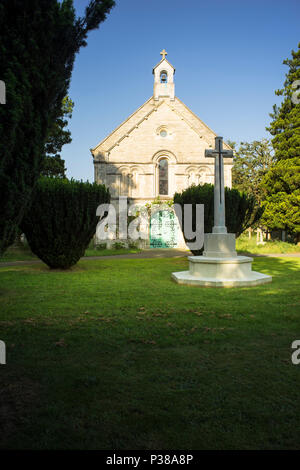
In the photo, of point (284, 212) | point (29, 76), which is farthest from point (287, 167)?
point (29, 76)

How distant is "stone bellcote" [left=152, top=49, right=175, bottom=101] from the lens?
27109 mm

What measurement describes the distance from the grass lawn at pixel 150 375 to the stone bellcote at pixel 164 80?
80.2 ft

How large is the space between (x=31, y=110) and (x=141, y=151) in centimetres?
2240

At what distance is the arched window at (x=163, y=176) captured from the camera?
2609 cm

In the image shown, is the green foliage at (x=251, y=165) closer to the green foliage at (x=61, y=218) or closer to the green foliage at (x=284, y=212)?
the green foliage at (x=284, y=212)

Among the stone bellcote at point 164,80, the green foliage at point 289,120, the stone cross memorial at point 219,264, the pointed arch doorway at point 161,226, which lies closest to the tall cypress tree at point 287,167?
the green foliage at point 289,120

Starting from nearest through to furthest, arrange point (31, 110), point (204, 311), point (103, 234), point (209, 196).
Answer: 1. point (31, 110)
2. point (204, 311)
3. point (209, 196)
4. point (103, 234)

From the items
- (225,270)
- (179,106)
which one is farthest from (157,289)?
(179,106)

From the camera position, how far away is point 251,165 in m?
37.7

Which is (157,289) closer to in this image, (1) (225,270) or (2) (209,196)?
(1) (225,270)

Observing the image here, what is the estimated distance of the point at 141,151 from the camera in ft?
83.6

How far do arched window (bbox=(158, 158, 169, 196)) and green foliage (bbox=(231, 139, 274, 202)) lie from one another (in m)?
14.1

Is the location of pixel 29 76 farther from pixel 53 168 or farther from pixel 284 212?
pixel 284 212

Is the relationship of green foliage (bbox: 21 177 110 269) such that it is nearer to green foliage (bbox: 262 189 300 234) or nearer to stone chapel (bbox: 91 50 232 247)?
stone chapel (bbox: 91 50 232 247)
